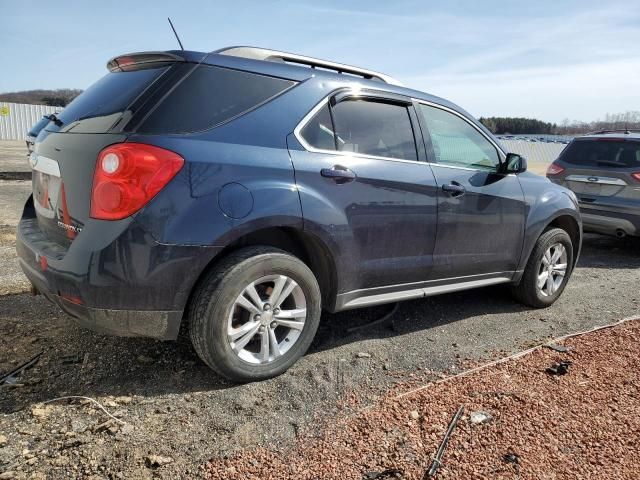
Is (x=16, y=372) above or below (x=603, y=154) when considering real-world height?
below

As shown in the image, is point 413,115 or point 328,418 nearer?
point 328,418

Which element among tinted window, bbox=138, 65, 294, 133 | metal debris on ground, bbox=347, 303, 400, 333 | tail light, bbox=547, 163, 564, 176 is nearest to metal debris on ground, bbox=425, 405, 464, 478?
metal debris on ground, bbox=347, 303, 400, 333

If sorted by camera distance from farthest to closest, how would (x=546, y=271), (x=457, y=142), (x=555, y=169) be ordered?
(x=555, y=169)
(x=546, y=271)
(x=457, y=142)

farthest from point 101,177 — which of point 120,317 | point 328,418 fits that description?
point 328,418

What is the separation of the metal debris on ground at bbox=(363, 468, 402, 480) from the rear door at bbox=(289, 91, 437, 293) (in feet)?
4.12

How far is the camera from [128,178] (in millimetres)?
2520

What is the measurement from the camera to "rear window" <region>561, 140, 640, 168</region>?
7105 millimetres

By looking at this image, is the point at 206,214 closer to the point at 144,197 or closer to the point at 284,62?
the point at 144,197

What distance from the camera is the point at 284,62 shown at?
10.7ft

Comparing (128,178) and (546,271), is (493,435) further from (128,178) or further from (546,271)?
(546,271)

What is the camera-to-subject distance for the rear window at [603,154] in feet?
23.3

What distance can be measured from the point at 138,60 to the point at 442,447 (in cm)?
271

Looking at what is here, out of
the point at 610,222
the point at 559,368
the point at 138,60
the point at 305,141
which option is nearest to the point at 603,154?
the point at 610,222

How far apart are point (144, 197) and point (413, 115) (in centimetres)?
209
